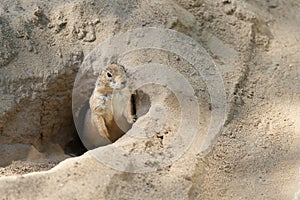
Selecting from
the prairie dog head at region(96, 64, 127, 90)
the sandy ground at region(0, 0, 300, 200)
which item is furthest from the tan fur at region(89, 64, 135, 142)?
Answer: the sandy ground at region(0, 0, 300, 200)

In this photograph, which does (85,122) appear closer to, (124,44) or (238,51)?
(124,44)

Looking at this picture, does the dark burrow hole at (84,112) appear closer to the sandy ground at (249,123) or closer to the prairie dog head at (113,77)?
the prairie dog head at (113,77)

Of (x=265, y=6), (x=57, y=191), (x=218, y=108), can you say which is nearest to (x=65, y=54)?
(x=218, y=108)

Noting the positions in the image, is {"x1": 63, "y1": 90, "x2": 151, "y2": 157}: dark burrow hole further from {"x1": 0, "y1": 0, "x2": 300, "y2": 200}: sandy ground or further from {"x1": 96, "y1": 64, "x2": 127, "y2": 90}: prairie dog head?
{"x1": 0, "y1": 0, "x2": 300, "y2": 200}: sandy ground

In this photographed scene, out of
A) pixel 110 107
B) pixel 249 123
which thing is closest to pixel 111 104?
pixel 110 107

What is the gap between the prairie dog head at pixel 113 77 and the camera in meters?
2.87

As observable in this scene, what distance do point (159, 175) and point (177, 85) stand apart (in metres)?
0.66

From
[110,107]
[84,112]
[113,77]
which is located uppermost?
[113,77]

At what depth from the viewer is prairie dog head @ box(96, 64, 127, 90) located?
2.87 m

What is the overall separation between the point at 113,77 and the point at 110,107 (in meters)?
0.20

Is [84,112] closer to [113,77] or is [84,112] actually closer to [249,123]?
[113,77]

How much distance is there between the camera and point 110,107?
3.00 m

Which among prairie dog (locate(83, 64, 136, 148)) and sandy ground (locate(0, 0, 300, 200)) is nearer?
sandy ground (locate(0, 0, 300, 200))

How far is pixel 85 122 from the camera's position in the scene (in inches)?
129
